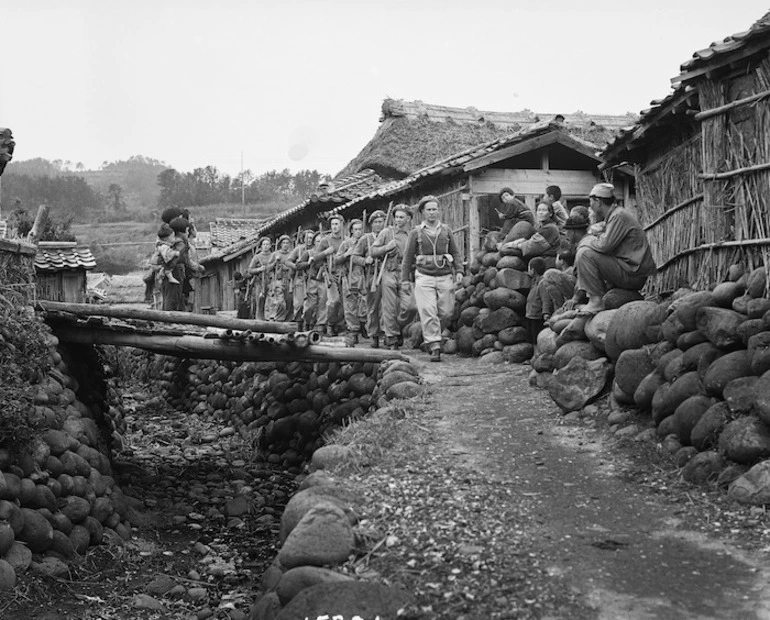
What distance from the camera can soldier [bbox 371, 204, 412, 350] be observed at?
46.7 ft

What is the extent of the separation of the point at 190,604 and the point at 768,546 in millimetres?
5831

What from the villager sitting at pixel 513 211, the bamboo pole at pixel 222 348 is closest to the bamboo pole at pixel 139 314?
the bamboo pole at pixel 222 348

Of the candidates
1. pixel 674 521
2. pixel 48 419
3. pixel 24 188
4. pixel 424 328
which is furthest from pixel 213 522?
pixel 24 188

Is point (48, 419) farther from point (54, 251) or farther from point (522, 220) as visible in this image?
point (54, 251)

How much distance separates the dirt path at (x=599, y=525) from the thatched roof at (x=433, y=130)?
13.3 m

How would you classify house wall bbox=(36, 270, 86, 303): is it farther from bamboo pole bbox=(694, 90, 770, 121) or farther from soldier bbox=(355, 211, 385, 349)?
bamboo pole bbox=(694, 90, 770, 121)

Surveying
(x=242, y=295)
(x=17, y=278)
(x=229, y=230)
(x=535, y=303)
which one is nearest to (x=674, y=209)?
(x=535, y=303)

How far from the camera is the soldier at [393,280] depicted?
14.2 metres

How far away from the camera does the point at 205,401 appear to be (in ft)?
70.7

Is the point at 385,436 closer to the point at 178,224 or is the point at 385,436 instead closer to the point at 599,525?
the point at 599,525

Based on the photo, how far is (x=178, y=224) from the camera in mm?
15266

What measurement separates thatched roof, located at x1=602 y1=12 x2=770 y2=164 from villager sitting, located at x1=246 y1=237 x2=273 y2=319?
37.8ft

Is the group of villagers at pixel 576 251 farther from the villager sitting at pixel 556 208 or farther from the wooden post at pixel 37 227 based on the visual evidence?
the wooden post at pixel 37 227

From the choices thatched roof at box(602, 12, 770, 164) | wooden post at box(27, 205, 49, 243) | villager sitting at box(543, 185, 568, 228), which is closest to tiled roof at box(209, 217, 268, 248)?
wooden post at box(27, 205, 49, 243)
